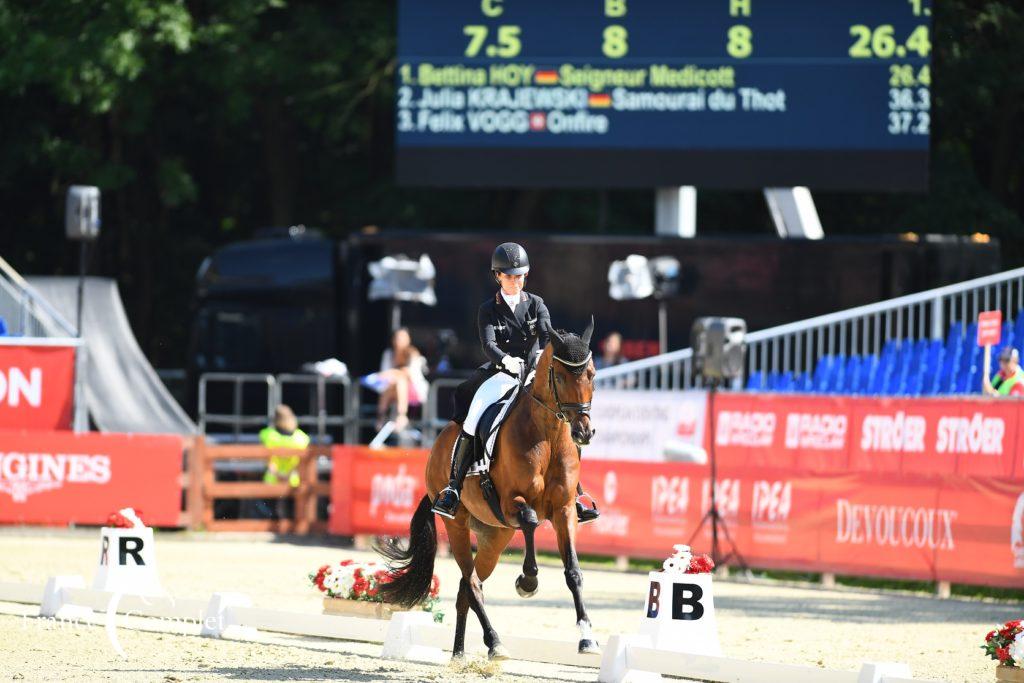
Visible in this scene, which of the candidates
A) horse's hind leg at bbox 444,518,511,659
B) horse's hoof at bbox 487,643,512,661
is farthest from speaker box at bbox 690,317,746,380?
horse's hoof at bbox 487,643,512,661

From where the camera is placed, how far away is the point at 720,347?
739 inches

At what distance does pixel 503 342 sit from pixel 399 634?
219 centimetres

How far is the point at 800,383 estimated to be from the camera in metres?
20.6

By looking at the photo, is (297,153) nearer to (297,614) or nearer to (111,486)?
(111,486)

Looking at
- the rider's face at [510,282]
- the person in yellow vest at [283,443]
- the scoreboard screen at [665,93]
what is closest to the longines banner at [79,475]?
the person in yellow vest at [283,443]

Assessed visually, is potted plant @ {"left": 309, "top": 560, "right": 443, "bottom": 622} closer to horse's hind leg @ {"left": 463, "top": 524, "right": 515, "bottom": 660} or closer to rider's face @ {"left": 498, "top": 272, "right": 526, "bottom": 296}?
horse's hind leg @ {"left": 463, "top": 524, "right": 515, "bottom": 660}

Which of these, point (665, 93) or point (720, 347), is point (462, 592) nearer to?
Result: point (720, 347)

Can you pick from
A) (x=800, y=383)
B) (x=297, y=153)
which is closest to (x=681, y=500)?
(x=800, y=383)

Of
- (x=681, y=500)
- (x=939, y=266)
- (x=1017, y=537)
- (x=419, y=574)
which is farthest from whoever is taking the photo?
(x=939, y=266)

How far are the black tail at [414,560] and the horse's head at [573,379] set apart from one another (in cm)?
197

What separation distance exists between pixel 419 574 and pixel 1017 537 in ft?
21.7

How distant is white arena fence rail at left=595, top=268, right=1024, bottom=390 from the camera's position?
2031 centimetres

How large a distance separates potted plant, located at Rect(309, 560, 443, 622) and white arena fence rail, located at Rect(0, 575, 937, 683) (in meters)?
0.57

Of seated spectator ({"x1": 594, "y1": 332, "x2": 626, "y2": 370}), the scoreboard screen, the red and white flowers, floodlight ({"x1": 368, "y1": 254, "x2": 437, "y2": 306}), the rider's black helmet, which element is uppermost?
the scoreboard screen
